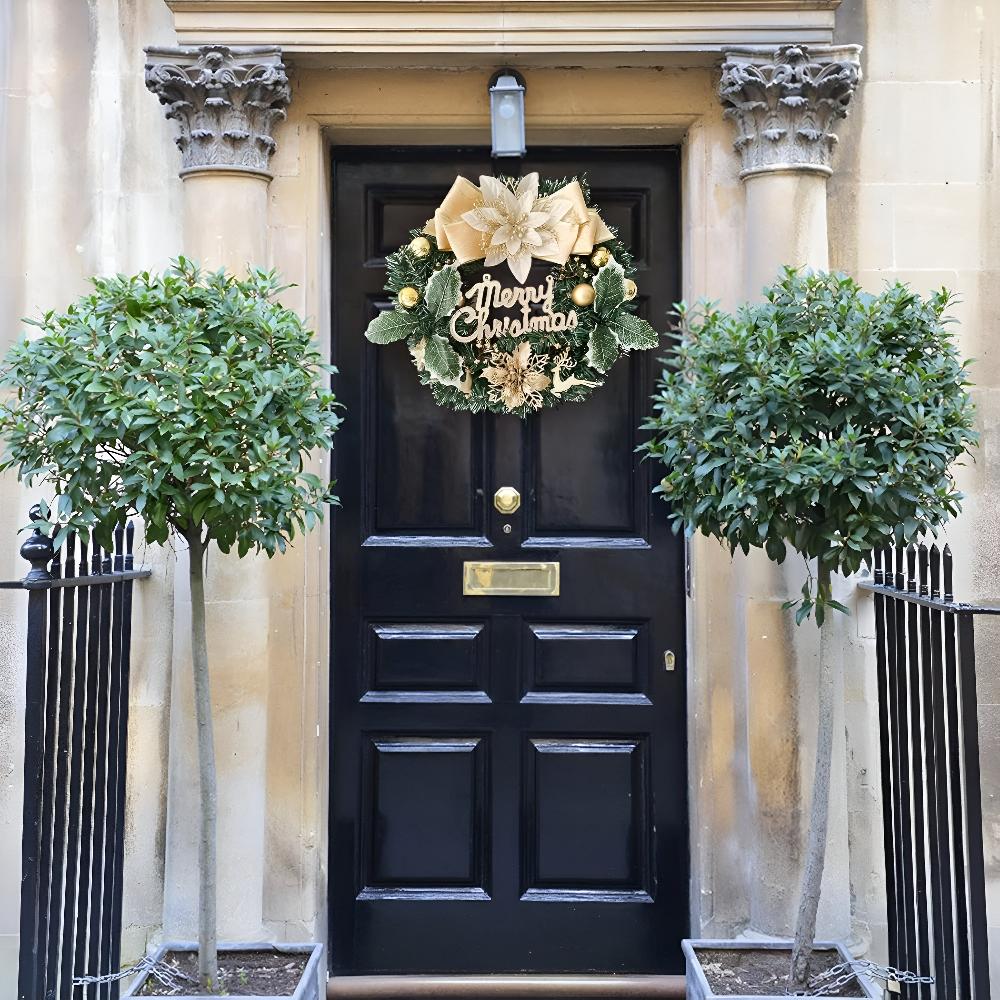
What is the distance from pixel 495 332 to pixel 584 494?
789mm

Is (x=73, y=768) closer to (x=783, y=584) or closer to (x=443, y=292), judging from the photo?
(x=443, y=292)

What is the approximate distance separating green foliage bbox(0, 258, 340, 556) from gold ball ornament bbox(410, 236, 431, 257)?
1354 mm

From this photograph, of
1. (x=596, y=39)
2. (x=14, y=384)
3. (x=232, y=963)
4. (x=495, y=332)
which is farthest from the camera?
(x=495, y=332)

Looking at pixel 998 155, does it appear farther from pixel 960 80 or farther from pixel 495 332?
pixel 495 332

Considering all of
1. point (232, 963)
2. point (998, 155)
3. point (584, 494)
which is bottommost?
point (232, 963)

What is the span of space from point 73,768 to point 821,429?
2.58 metres

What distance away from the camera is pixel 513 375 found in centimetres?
499

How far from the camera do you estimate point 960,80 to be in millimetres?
4836

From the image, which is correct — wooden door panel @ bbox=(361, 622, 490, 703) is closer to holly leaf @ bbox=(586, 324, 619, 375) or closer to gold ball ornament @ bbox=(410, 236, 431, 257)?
holly leaf @ bbox=(586, 324, 619, 375)

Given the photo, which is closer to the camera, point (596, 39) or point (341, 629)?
point (596, 39)

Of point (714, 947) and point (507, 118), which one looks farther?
point (507, 118)

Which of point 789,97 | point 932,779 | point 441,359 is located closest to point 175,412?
point 441,359

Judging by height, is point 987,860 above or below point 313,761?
below

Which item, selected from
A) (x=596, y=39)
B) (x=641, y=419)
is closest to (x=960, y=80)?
(x=596, y=39)
